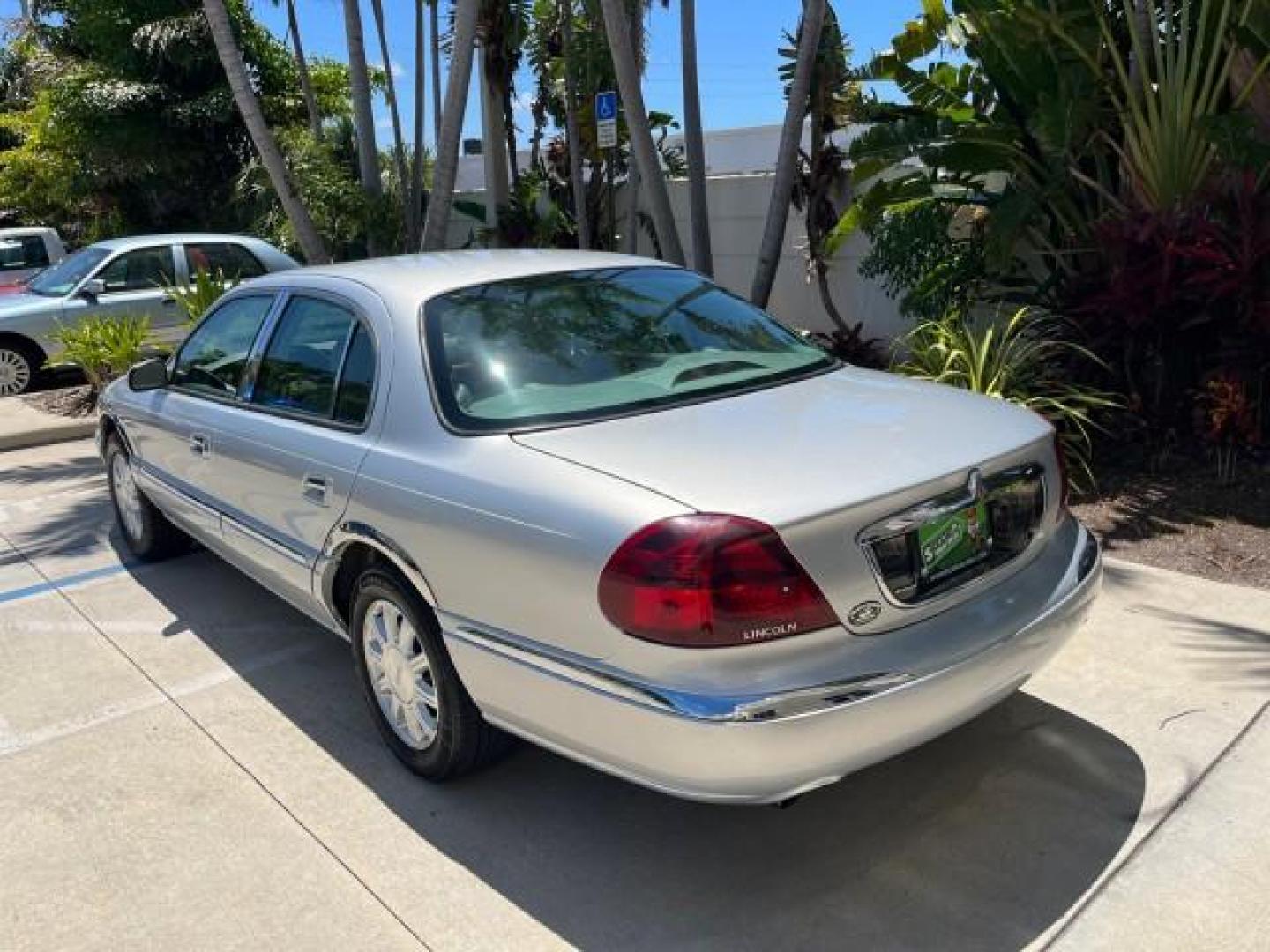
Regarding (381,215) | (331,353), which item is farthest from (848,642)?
(381,215)

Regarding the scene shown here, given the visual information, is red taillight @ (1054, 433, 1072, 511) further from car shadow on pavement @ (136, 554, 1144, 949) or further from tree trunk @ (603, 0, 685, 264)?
tree trunk @ (603, 0, 685, 264)

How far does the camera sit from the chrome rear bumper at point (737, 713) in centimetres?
254

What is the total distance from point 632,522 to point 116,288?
10.5 m

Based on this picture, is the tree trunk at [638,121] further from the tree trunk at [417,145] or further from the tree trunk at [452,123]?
the tree trunk at [417,145]

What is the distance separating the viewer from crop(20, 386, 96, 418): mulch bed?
10.1m

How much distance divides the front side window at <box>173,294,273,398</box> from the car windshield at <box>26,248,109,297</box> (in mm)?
7344

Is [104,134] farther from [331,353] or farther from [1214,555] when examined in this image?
[1214,555]

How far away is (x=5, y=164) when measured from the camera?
2216 centimetres

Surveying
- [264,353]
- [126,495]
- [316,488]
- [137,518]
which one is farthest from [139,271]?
[316,488]

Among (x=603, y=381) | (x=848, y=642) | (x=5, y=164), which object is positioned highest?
(x=5, y=164)

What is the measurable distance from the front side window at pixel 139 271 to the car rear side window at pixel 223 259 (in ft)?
0.80

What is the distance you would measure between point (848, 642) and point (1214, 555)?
3263 millimetres

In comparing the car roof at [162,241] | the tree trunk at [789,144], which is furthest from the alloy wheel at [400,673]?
the car roof at [162,241]

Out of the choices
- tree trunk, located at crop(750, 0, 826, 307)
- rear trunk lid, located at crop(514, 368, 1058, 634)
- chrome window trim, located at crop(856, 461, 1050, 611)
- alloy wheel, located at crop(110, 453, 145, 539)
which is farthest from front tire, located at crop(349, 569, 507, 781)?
tree trunk, located at crop(750, 0, 826, 307)
